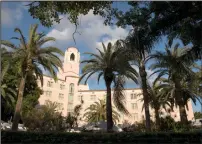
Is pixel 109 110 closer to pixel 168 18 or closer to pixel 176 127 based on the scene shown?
pixel 176 127

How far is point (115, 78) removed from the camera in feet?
61.7

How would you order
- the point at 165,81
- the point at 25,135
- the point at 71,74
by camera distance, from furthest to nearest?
the point at 71,74 < the point at 165,81 < the point at 25,135

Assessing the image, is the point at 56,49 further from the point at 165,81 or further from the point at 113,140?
the point at 165,81

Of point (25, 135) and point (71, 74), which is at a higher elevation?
point (71, 74)

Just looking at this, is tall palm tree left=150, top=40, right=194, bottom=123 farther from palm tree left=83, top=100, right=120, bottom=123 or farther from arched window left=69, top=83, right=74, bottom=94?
arched window left=69, top=83, right=74, bottom=94

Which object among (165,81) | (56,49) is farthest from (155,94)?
(56,49)

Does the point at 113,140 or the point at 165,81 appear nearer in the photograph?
the point at 113,140

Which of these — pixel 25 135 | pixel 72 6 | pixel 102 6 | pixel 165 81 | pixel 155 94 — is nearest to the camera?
pixel 72 6

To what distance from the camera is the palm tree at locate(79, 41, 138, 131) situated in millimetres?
16953

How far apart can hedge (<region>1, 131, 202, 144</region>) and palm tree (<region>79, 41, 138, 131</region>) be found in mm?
3541

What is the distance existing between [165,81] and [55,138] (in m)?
18.5

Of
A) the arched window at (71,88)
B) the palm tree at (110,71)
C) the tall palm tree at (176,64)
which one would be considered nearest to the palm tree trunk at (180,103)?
the tall palm tree at (176,64)

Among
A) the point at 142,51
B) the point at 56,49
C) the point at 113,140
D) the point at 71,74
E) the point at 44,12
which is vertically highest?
the point at 71,74

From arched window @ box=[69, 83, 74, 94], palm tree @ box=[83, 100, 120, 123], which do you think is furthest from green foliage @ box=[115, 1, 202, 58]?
arched window @ box=[69, 83, 74, 94]
